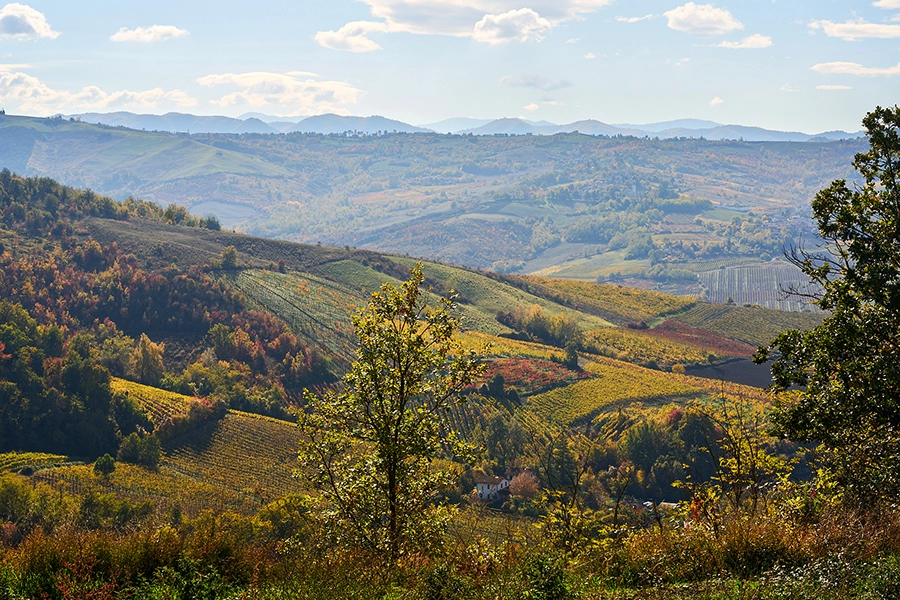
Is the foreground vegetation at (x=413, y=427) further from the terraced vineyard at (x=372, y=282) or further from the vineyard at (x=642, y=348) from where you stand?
the terraced vineyard at (x=372, y=282)

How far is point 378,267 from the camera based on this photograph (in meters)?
136

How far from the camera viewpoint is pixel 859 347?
54.0 ft

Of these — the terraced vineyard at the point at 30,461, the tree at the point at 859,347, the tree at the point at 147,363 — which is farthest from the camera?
the tree at the point at 147,363

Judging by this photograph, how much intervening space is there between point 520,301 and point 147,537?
120m

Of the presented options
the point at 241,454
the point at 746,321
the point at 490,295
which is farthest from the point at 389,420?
the point at 746,321

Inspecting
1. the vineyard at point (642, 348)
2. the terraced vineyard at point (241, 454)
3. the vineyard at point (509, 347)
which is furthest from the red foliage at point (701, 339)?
the terraced vineyard at point (241, 454)

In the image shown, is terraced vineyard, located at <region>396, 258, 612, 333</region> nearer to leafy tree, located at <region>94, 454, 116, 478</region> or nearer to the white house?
the white house

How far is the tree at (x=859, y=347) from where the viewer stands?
15.9 meters

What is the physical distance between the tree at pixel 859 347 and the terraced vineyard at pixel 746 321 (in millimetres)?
112542

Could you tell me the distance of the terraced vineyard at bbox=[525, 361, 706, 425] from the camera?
267 feet

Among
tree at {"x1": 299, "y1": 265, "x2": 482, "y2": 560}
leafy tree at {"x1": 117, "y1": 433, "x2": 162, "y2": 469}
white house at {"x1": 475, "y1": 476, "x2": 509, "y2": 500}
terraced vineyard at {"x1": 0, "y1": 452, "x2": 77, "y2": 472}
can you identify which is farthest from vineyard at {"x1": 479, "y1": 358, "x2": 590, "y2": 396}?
tree at {"x1": 299, "y1": 265, "x2": 482, "y2": 560}

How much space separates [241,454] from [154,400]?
45.3 feet

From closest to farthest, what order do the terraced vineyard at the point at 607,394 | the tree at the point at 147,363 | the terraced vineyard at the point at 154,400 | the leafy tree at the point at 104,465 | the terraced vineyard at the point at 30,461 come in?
1. the terraced vineyard at the point at 30,461
2. the leafy tree at the point at 104,465
3. the terraced vineyard at the point at 154,400
4. the tree at the point at 147,363
5. the terraced vineyard at the point at 607,394

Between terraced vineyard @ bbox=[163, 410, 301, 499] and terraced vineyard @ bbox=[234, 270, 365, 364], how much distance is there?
22525 millimetres
